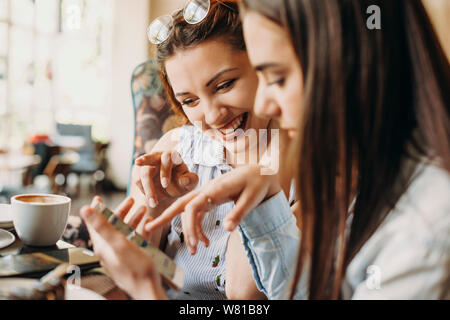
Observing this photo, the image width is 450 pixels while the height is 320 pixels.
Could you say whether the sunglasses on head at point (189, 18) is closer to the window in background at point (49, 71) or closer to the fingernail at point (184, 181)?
the fingernail at point (184, 181)

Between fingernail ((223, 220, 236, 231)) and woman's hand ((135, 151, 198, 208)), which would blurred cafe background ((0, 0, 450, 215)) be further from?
fingernail ((223, 220, 236, 231))

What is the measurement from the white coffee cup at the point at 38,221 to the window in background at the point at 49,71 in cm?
322

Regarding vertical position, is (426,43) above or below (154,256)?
above

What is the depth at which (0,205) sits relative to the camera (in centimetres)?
62

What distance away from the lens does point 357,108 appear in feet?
1.01

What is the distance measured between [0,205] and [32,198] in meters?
0.14

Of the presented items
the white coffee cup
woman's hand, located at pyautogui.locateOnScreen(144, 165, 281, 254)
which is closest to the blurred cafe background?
the white coffee cup

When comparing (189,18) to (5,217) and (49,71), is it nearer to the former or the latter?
(5,217)

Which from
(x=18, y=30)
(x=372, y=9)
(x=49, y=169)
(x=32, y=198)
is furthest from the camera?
(x=18, y=30)

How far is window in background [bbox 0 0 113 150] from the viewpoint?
11.2 ft

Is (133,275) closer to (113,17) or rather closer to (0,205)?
(0,205)

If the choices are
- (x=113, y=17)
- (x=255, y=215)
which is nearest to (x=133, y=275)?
(x=255, y=215)

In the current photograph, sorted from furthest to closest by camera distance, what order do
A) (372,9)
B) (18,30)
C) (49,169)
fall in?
1. (18,30)
2. (49,169)
3. (372,9)

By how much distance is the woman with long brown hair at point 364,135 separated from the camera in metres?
0.28
